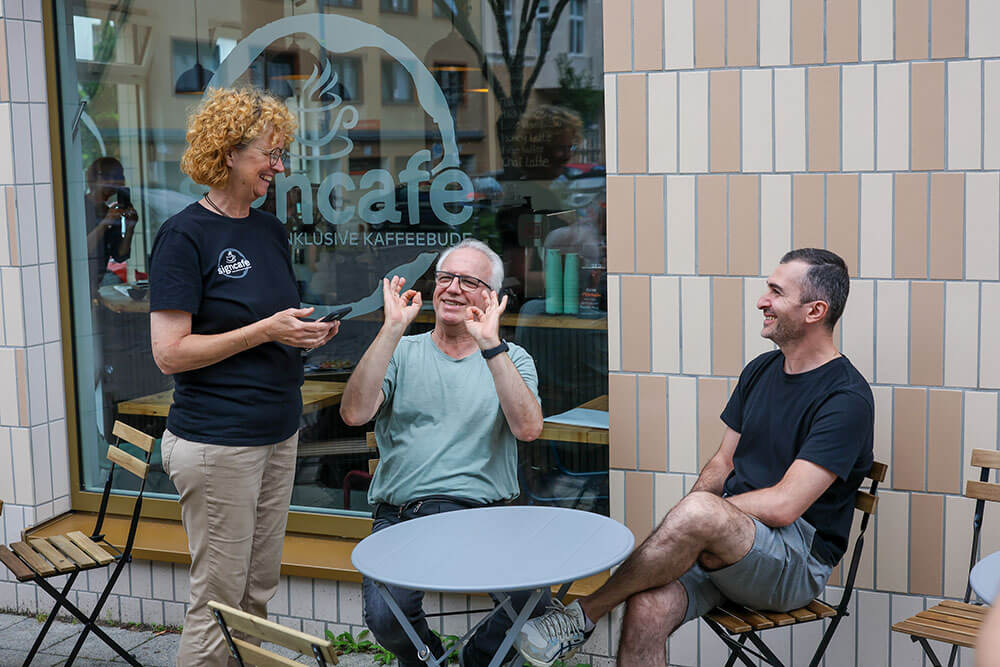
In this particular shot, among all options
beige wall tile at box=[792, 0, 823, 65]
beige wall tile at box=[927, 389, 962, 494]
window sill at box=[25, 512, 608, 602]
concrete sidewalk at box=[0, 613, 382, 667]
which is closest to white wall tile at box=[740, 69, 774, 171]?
beige wall tile at box=[792, 0, 823, 65]

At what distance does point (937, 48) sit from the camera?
336 centimetres

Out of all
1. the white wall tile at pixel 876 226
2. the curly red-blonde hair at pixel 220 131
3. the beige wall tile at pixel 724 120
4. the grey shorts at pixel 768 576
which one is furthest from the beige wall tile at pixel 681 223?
the curly red-blonde hair at pixel 220 131

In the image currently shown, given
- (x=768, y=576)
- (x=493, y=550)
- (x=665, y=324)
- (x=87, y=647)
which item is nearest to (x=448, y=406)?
(x=493, y=550)

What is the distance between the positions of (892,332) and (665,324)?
733 millimetres

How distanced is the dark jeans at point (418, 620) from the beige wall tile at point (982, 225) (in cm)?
167

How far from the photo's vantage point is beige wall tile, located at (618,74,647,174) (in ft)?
12.2

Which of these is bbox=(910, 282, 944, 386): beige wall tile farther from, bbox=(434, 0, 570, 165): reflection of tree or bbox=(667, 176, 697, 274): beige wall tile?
bbox=(434, 0, 570, 165): reflection of tree

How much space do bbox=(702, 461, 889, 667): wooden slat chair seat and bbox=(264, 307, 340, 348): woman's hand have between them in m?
1.39

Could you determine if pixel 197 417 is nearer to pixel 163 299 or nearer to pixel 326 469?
pixel 163 299

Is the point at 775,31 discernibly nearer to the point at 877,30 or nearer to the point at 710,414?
the point at 877,30

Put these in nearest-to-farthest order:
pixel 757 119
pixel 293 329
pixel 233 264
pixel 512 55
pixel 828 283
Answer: pixel 293 329, pixel 233 264, pixel 828 283, pixel 757 119, pixel 512 55

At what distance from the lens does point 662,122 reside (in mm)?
3693

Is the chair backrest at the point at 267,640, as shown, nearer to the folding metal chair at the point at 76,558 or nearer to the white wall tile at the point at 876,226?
the folding metal chair at the point at 76,558

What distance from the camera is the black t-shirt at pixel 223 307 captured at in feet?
9.98
